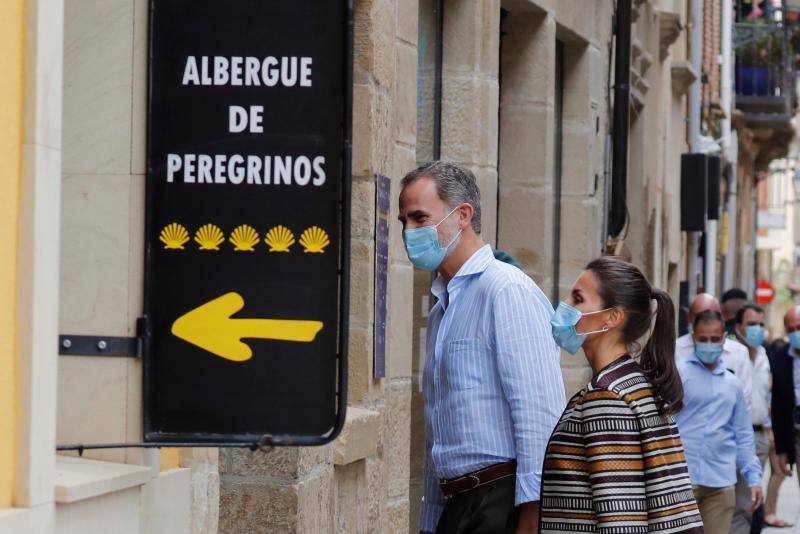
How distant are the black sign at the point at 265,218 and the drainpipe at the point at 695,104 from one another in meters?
16.3

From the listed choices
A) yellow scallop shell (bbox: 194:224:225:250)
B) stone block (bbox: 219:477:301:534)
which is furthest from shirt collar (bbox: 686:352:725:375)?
yellow scallop shell (bbox: 194:224:225:250)

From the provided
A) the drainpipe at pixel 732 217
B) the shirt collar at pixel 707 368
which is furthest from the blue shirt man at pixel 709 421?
the drainpipe at pixel 732 217

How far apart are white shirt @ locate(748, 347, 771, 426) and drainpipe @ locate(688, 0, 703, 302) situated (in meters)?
7.67

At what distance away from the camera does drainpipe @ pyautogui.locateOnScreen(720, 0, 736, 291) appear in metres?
24.4

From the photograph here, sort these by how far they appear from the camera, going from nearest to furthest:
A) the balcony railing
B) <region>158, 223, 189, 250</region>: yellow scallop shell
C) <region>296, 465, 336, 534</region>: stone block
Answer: <region>158, 223, 189, 250</region>: yellow scallop shell < <region>296, 465, 336, 534</region>: stone block < the balcony railing

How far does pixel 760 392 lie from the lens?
1271 centimetres

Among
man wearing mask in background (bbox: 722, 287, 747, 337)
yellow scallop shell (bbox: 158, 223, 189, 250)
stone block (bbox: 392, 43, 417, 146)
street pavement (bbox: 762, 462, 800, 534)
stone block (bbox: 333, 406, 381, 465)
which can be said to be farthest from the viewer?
man wearing mask in background (bbox: 722, 287, 747, 337)

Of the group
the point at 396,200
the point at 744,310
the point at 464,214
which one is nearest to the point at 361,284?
the point at 396,200

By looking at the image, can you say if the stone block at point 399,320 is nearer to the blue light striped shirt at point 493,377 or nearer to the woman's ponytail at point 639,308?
the blue light striped shirt at point 493,377

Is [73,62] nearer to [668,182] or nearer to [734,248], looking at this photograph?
[668,182]

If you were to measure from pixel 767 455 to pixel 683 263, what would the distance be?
27.5 feet

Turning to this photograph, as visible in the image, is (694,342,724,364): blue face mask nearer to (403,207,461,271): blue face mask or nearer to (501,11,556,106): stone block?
(501,11,556,106): stone block

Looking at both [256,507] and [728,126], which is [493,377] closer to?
[256,507]

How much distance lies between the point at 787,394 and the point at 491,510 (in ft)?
24.9
